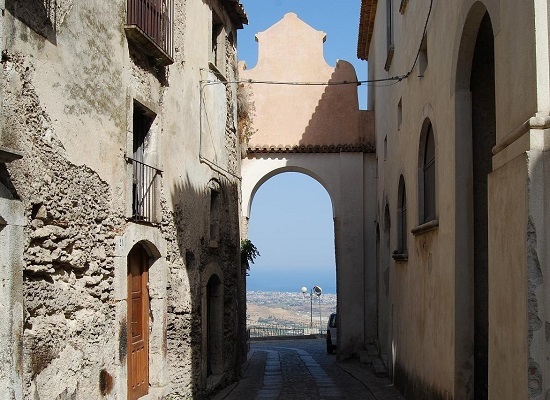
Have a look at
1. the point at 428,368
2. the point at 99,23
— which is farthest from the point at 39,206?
the point at 428,368

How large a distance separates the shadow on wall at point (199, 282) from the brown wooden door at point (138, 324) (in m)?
0.73

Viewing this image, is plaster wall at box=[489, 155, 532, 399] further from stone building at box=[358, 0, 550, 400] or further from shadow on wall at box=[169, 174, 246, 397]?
shadow on wall at box=[169, 174, 246, 397]

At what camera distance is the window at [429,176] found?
11195 mm

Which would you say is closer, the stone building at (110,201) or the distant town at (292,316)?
the stone building at (110,201)

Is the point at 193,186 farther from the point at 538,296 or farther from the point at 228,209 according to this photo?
the point at 538,296

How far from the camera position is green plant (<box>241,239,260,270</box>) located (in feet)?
64.8

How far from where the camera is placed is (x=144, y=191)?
11.0 m

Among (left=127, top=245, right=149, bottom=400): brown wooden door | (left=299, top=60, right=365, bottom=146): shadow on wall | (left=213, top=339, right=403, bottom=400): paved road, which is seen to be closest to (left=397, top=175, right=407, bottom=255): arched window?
(left=213, top=339, right=403, bottom=400): paved road

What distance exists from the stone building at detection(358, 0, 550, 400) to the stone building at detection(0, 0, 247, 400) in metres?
3.79

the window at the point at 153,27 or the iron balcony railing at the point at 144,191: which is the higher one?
the window at the point at 153,27

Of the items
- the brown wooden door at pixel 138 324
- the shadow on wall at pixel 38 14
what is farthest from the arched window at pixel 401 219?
the shadow on wall at pixel 38 14

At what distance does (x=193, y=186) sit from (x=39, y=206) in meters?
6.07

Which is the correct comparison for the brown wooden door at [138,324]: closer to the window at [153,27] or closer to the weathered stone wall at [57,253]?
the weathered stone wall at [57,253]

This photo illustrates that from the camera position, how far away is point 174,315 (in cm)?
1207
